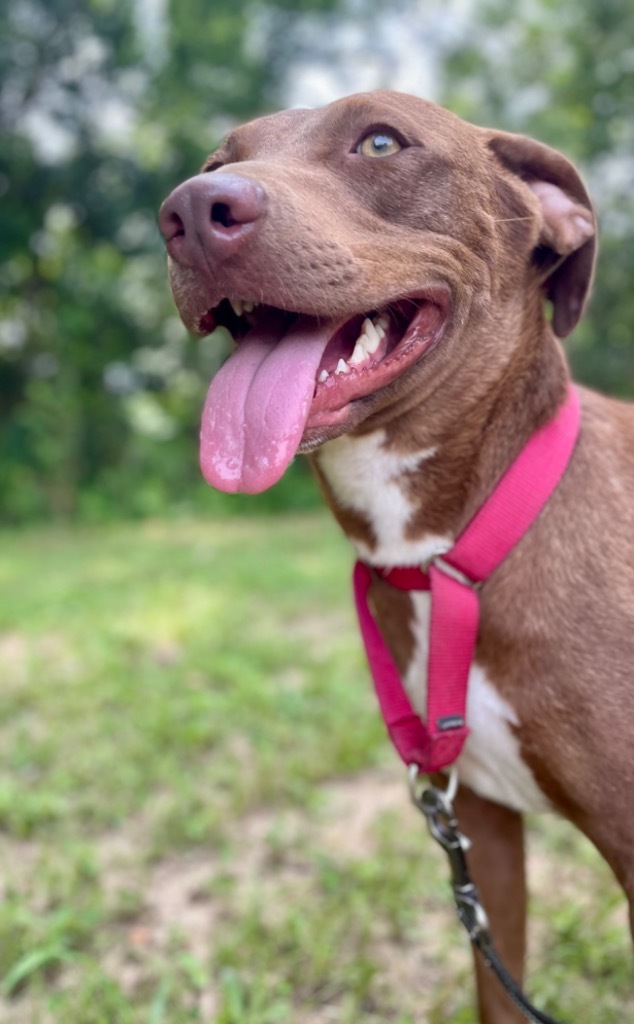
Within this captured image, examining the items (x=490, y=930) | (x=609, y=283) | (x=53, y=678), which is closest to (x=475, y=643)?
(x=490, y=930)

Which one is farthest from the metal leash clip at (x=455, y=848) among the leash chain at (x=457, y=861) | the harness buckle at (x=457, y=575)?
the harness buckle at (x=457, y=575)

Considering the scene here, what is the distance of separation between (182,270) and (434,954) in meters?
2.01

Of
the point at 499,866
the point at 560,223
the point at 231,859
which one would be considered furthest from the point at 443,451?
the point at 231,859

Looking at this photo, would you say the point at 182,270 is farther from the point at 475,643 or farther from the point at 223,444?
the point at 475,643

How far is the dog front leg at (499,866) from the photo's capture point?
2250 mm

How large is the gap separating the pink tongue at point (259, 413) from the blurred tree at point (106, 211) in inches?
483

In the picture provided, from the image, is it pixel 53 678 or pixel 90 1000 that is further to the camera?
pixel 53 678

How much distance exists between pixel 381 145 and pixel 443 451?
627mm

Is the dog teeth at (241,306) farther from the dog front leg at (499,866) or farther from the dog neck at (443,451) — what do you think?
the dog front leg at (499,866)

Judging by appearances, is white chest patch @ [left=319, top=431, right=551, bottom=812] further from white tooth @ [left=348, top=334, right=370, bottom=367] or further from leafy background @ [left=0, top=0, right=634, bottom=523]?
leafy background @ [left=0, top=0, right=634, bottom=523]

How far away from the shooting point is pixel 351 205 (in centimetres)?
185

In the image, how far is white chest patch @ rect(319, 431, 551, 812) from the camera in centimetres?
192

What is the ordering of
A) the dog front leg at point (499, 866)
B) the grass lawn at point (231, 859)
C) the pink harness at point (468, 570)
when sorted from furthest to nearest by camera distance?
the grass lawn at point (231, 859) → the dog front leg at point (499, 866) → the pink harness at point (468, 570)

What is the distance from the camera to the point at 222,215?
5.39 feet
